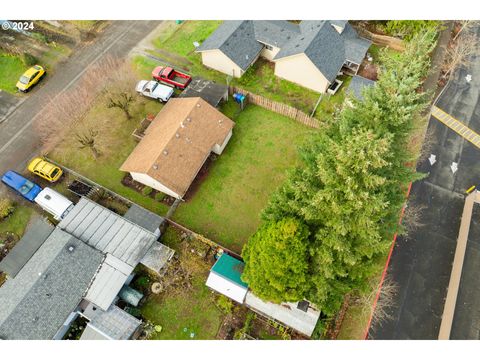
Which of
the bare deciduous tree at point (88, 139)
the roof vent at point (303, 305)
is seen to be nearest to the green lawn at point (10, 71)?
the bare deciduous tree at point (88, 139)

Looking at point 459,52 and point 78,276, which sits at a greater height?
point 459,52

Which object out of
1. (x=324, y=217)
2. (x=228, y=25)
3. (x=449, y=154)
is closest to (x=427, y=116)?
(x=449, y=154)

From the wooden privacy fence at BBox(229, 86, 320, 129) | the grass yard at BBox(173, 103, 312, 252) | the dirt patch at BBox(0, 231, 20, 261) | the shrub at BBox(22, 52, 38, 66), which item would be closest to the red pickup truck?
the wooden privacy fence at BBox(229, 86, 320, 129)

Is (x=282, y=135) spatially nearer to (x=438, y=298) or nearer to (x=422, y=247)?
A: (x=422, y=247)

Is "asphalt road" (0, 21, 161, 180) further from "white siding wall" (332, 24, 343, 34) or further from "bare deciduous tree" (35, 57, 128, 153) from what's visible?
"white siding wall" (332, 24, 343, 34)

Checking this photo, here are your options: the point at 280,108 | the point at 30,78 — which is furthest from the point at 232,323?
the point at 30,78

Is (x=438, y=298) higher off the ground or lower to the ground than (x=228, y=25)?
lower

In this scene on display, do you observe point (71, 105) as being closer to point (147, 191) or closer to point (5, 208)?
point (5, 208)

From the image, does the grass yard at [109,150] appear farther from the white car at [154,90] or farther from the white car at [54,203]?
the white car at [54,203]
